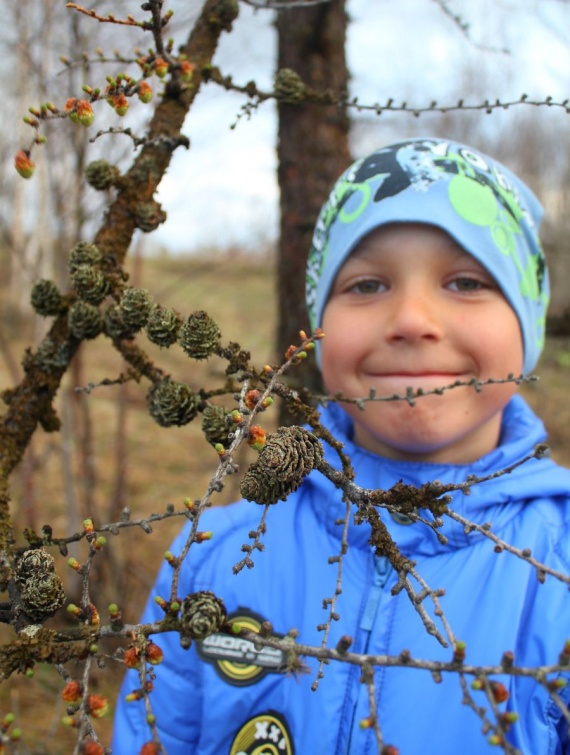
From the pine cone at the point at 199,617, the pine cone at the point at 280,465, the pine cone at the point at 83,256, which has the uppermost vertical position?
the pine cone at the point at 83,256

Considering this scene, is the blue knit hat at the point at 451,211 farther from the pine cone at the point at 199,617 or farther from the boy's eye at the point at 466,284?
the pine cone at the point at 199,617

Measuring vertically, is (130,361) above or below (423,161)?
below

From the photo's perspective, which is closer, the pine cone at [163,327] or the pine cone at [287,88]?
the pine cone at [163,327]

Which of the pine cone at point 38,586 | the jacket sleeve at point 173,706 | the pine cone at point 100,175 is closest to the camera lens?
the pine cone at point 38,586

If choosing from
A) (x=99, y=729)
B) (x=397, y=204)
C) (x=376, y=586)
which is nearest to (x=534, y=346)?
(x=397, y=204)

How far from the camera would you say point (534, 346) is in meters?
1.65

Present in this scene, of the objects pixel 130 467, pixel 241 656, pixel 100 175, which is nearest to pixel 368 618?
pixel 241 656

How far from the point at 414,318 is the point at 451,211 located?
0.95ft

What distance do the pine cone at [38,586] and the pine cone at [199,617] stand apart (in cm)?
21

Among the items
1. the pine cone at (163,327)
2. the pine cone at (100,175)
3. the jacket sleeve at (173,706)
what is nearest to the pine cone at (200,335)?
the pine cone at (163,327)

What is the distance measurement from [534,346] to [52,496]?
16.4 ft

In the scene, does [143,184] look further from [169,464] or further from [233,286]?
[233,286]

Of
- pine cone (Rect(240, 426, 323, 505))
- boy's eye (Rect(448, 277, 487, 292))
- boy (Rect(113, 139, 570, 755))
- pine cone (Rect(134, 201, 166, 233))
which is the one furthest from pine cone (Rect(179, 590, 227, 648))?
boy's eye (Rect(448, 277, 487, 292))

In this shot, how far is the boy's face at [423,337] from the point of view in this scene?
4.69 ft
